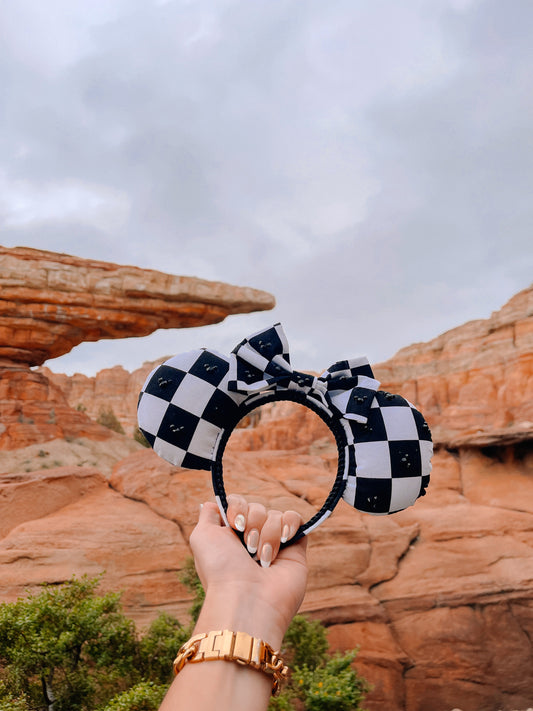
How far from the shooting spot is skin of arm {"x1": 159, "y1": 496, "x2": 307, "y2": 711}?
105 centimetres

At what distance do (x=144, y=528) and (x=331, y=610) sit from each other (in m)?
3.11

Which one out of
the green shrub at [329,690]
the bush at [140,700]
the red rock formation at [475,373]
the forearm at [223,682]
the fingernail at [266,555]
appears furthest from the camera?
the red rock formation at [475,373]

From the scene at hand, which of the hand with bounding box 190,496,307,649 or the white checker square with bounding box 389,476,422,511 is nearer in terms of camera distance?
the hand with bounding box 190,496,307,649

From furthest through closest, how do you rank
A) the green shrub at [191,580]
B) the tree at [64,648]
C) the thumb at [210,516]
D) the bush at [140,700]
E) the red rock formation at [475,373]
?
the red rock formation at [475,373] → the green shrub at [191,580] → the tree at [64,648] → the bush at [140,700] → the thumb at [210,516]

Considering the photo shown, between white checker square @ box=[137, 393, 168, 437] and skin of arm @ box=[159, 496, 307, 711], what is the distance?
1.28 feet

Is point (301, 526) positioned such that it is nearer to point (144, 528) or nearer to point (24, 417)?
point (144, 528)

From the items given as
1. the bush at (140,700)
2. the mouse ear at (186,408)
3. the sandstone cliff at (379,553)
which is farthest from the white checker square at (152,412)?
the sandstone cliff at (379,553)

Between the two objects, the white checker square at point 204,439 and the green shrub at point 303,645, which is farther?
the green shrub at point 303,645

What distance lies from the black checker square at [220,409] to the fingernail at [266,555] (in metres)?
0.59

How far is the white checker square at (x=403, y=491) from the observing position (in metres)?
1.89

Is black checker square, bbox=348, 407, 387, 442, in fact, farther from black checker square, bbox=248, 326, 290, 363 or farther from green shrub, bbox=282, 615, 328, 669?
green shrub, bbox=282, 615, 328, 669

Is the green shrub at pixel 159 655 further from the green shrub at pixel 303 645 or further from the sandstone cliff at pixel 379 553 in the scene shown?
the sandstone cliff at pixel 379 553

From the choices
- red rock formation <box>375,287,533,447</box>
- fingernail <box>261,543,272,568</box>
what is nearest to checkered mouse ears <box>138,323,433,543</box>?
fingernail <box>261,543,272,568</box>

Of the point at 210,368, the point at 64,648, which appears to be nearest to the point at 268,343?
the point at 210,368
